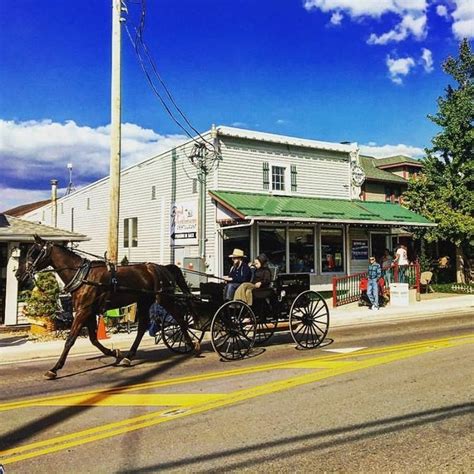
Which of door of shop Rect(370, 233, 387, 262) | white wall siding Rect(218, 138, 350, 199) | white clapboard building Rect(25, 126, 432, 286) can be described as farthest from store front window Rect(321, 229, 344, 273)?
door of shop Rect(370, 233, 387, 262)

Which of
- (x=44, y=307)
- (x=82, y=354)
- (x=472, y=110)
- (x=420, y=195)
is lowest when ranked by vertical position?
(x=82, y=354)

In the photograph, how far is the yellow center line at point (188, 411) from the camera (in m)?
4.99

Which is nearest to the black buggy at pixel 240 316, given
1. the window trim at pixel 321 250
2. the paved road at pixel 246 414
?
the paved road at pixel 246 414

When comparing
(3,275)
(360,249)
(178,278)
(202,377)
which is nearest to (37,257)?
(178,278)

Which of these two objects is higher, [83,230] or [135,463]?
[83,230]

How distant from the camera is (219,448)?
492 cm

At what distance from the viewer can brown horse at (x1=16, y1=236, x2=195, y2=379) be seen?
8.73m

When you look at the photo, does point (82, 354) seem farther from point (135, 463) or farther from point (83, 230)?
point (83, 230)

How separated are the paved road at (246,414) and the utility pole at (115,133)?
184 inches

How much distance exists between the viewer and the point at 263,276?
10680 mm

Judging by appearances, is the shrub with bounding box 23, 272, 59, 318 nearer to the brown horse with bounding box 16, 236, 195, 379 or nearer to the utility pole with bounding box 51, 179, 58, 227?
the brown horse with bounding box 16, 236, 195, 379

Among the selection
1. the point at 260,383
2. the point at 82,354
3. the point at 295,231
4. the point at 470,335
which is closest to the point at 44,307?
the point at 82,354

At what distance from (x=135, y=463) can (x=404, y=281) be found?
718 inches

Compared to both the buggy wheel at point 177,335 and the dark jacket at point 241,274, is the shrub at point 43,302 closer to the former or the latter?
the buggy wheel at point 177,335
